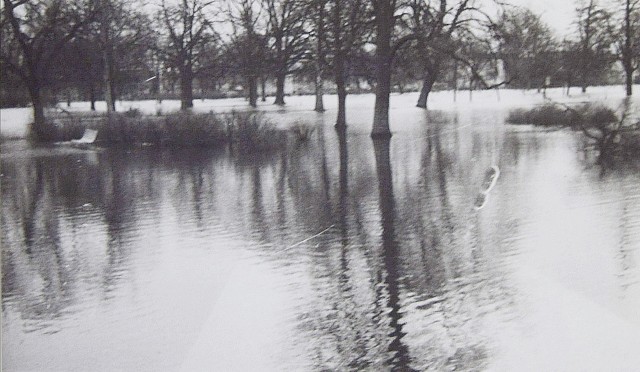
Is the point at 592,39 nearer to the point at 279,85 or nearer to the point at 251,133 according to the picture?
the point at 279,85

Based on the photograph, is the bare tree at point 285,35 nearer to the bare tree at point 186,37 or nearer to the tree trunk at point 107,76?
the bare tree at point 186,37

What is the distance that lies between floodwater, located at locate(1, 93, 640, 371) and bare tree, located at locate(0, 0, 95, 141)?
0.52 meters

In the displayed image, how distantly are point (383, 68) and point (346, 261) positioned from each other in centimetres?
377

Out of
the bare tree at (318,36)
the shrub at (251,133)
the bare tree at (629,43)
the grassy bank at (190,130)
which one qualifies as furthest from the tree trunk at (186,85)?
the bare tree at (629,43)

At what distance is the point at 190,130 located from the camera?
523 inches

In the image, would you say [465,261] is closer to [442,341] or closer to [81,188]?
[442,341]

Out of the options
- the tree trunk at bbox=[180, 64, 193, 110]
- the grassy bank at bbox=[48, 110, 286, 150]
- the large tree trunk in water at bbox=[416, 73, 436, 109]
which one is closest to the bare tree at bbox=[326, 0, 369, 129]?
the large tree trunk in water at bbox=[416, 73, 436, 109]

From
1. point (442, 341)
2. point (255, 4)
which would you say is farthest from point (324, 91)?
point (442, 341)

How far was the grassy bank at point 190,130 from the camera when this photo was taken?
1012 centimetres

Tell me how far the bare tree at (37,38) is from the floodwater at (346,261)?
52 cm

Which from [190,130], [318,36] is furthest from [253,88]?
[190,130]

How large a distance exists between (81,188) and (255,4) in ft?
11.4

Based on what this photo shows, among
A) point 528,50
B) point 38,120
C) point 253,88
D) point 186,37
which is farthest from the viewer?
point 253,88

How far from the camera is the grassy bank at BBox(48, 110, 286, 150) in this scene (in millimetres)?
10117
